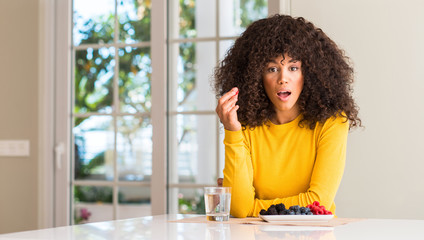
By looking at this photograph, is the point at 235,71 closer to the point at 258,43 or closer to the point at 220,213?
the point at 258,43

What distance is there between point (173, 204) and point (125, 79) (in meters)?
4.57

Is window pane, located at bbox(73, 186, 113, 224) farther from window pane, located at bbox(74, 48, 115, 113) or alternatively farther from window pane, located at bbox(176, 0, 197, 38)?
window pane, located at bbox(176, 0, 197, 38)

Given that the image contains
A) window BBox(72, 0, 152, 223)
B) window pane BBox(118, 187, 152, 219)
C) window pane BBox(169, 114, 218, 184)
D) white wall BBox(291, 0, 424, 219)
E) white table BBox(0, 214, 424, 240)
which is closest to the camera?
white table BBox(0, 214, 424, 240)

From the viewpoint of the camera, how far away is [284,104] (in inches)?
83.3

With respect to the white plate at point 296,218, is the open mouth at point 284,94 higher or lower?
higher

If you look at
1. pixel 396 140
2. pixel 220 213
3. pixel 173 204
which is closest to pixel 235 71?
pixel 220 213

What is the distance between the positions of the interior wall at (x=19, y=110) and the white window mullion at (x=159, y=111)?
→ 0.79 m

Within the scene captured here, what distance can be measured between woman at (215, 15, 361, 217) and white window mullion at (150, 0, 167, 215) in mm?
1337

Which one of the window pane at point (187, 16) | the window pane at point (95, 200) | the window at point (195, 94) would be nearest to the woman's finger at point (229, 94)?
the window at point (195, 94)

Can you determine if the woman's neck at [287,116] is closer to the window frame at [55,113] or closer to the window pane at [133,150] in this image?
the window frame at [55,113]

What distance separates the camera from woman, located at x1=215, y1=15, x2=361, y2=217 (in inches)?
77.0

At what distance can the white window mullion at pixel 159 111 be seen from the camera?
361 centimetres

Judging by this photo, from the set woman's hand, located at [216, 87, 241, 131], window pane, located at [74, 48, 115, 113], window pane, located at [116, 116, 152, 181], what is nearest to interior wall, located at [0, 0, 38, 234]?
woman's hand, located at [216, 87, 241, 131]

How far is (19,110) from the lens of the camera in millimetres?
3898
